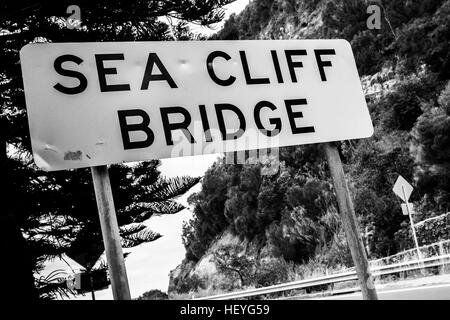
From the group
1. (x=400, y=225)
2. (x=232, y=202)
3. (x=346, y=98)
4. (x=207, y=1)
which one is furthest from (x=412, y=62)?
(x=346, y=98)

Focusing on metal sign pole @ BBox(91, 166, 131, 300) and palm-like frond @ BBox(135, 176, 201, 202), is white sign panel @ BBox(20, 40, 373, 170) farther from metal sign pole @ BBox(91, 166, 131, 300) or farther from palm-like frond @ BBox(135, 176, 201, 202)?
palm-like frond @ BBox(135, 176, 201, 202)

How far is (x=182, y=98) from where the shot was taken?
1.50 metres

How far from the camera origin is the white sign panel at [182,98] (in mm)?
1359

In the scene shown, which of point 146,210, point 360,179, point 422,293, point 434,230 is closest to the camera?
point 146,210

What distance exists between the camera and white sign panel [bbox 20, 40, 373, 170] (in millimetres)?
1359

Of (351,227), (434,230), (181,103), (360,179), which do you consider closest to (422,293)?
(351,227)

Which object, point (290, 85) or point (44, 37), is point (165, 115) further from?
point (44, 37)

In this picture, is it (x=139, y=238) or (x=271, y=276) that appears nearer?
(x=139, y=238)

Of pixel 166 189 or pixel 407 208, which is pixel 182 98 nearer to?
pixel 166 189

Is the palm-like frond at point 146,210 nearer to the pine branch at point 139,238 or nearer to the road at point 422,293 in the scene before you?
the pine branch at point 139,238

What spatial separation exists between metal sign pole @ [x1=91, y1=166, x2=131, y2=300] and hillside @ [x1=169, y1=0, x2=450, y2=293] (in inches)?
151

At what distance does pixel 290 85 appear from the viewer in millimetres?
1656

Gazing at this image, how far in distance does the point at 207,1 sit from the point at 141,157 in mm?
3377

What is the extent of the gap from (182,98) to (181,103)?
0.06 ft
